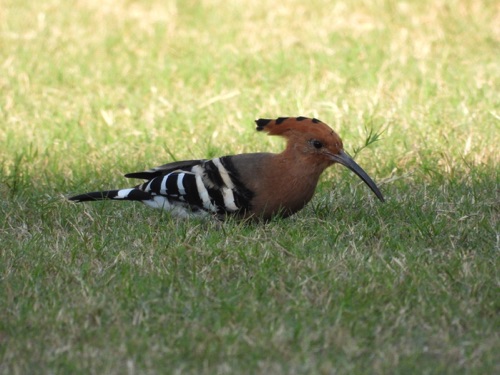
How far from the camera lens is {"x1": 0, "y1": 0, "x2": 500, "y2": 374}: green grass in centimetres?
354

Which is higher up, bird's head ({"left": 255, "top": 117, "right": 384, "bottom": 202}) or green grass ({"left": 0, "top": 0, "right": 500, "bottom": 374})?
bird's head ({"left": 255, "top": 117, "right": 384, "bottom": 202})

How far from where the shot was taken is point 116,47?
29.5 ft

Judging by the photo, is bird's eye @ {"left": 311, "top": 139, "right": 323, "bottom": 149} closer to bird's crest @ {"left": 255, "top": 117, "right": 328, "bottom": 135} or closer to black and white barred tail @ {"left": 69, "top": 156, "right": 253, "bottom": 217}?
bird's crest @ {"left": 255, "top": 117, "right": 328, "bottom": 135}

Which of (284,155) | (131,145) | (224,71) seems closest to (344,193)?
(284,155)

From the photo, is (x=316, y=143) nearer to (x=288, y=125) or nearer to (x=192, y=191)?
(x=288, y=125)

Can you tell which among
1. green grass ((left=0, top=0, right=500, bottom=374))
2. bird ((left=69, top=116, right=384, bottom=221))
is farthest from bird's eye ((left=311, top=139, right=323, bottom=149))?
green grass ((left=0, top=0, right=500, bottom=374))

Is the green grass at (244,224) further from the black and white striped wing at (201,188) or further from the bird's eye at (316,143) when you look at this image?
the bird's eye at (316,143)

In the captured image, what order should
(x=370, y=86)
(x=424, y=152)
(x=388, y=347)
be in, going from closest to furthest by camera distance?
(x=388, y=347) → (x=424, y=152) → (x=370, y=86)

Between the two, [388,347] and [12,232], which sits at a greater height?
[388,347]

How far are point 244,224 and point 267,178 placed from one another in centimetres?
26

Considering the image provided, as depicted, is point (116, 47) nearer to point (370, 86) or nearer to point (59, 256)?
point (370, 86)

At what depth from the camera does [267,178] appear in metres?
4.87

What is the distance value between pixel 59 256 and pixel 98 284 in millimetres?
433

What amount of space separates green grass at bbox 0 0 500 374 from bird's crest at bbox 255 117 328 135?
1.48ft
